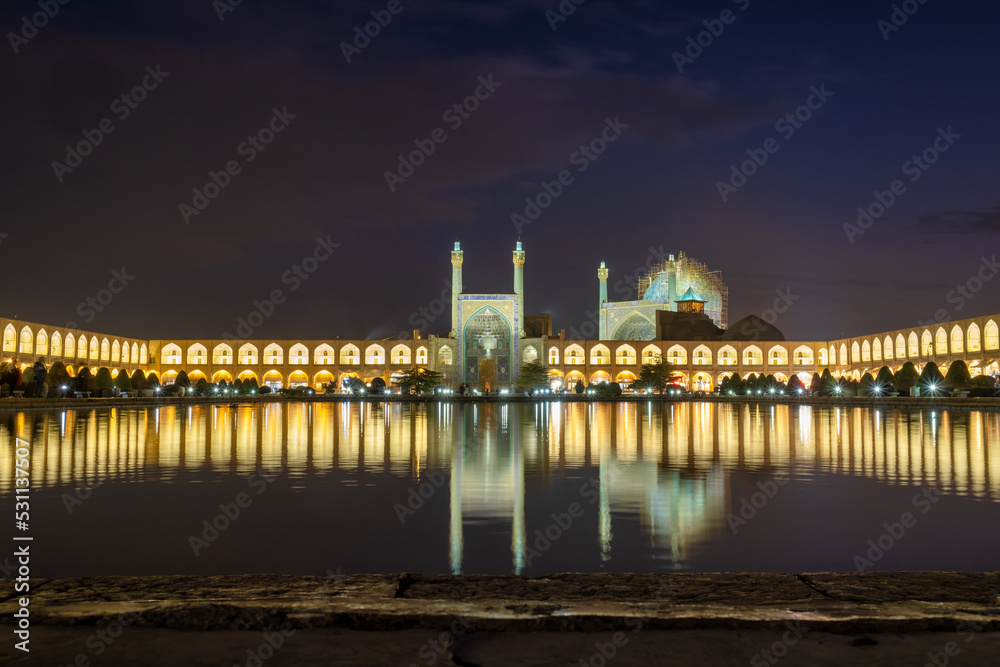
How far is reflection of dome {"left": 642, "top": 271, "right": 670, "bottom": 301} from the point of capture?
54.5 meters

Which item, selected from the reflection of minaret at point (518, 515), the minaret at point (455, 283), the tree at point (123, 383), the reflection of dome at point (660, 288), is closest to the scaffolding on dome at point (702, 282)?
the reflection of dome at point (660, 288)

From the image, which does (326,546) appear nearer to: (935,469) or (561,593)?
(561,593)

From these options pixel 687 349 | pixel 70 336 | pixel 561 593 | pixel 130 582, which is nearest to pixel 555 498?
pixel 561 593

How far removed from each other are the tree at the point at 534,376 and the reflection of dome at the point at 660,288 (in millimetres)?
13987

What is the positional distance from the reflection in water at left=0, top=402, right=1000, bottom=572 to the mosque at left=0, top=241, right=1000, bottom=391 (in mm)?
34533

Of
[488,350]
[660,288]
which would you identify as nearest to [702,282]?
[660,288]

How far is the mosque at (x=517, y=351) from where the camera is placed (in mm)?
47750

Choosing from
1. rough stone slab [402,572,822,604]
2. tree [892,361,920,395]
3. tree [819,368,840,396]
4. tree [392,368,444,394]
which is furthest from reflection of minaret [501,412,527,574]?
tree [392,368,444,394]

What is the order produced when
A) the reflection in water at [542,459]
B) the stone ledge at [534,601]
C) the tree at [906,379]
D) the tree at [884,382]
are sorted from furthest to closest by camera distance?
the tree at [884,382] < the tree at [906,379] < the reflection in water at [542,459] < the stone ledge at [534,601]

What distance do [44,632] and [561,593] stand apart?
1.56 metres

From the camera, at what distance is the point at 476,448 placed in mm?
9023

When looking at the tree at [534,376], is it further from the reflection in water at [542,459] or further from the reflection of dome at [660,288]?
the reflection in water at [542,459]

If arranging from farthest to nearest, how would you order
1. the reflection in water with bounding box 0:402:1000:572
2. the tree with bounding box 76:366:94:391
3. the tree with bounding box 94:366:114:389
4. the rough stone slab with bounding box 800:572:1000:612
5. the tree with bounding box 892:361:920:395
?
the tree with bounding box 892:361:920:395
the tree with bounding box 94:366:114:389
the tree with bounding box 76:366:94:391
the reflection in water with bounding box 0:402:1000:572
the rough stone slab with bounding box 800:572:1000:612

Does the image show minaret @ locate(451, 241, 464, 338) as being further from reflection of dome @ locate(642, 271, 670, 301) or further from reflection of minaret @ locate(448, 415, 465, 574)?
reflection of minaret @ locate(448, 415, 465, 574)
